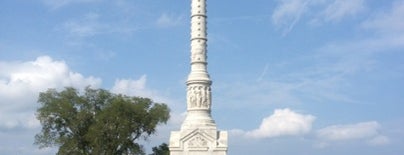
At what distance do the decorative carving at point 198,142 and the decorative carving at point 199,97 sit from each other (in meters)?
2.00

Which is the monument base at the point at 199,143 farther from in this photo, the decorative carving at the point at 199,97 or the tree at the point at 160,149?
the tree at the point at 160,149

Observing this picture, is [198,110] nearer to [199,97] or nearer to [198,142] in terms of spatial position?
[199,97]

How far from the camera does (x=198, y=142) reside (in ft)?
118

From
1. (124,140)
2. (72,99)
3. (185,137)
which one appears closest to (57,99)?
(72,99)

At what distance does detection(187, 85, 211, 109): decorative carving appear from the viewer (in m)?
36.7

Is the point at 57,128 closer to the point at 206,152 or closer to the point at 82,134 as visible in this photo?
the point at 82,134

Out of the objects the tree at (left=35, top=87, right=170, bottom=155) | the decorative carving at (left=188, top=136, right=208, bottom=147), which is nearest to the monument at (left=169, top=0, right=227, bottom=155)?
the decorative carving at (left=188, top=136, right=208, bottom=147)

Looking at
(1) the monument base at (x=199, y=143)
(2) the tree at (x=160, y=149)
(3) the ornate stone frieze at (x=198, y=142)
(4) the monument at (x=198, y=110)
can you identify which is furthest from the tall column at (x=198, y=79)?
(2) the tree at (x=160, y=149)

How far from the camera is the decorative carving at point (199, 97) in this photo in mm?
36688

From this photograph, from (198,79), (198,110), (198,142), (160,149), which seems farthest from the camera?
(160,149)

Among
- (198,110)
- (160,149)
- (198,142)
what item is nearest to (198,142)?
(198,142)

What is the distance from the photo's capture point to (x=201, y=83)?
121 ft

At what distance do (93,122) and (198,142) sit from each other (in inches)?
350

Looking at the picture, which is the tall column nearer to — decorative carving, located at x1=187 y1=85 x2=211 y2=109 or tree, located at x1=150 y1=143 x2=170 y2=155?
decorative carving, located at x1=187 y1=85 x2=211 y2=109
